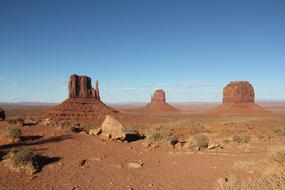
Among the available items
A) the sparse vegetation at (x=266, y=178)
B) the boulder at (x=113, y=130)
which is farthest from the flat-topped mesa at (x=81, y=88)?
the sparse vegetation at (x=266, y=178)

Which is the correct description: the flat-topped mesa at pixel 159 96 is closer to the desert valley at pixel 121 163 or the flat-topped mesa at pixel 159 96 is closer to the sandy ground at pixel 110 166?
the desert valley at pixel 121 163

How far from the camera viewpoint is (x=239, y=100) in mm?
98500

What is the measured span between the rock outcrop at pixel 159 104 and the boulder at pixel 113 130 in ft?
373

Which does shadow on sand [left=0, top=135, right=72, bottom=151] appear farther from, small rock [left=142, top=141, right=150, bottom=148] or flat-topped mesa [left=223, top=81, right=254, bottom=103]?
flat-topped mesa [left=223, top=81, right=254, bottom=103]

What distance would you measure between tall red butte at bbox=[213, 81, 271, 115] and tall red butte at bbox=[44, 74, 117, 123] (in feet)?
145

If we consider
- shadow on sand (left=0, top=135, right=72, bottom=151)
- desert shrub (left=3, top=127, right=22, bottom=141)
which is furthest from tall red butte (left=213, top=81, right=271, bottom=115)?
desert shrub (left=3, top=127, right=22, bottom=141)

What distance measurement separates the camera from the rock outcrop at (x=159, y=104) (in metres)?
132

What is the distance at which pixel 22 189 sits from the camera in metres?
7.73

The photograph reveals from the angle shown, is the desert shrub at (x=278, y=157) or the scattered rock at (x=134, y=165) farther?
the scattered rock at (x=134, y=165)

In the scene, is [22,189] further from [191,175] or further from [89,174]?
[191,175]

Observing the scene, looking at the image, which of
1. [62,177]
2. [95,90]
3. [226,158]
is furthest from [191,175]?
[95,90]

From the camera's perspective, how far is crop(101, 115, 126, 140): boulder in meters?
16.6

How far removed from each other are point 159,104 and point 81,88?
58.9 m

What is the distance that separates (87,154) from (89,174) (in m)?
2.98
